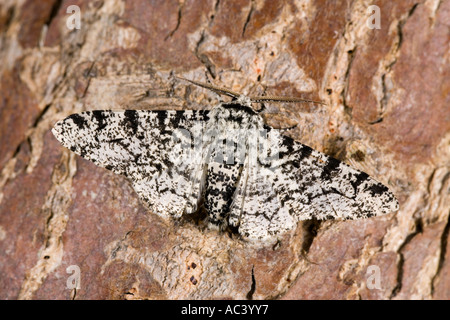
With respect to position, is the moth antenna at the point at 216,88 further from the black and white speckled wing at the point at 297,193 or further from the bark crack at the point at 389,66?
the bark crack at the point at 389,66

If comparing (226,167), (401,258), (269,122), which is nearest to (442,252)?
(401,258)

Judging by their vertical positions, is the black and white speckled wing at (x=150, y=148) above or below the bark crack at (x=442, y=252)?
above

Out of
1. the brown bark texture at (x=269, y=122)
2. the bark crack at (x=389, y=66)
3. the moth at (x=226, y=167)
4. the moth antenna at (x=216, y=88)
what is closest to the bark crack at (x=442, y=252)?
the brown bark texture at (x=269, y=122)

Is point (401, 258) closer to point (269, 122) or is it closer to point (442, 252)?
point (442, 252)

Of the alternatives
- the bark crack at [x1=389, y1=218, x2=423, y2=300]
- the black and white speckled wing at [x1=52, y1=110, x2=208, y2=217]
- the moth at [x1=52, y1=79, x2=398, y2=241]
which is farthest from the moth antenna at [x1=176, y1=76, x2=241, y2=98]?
the bark crack at [x1=389, y1=218, x2=423, y2=300]

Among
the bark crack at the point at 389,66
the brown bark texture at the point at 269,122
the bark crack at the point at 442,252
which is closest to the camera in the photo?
the brown bark texture at the point at 269,122

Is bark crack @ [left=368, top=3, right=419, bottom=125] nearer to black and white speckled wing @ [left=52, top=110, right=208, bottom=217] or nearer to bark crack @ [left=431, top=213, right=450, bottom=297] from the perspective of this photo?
bark crack @ [left=431, top=213, right=450, bottom=297]
